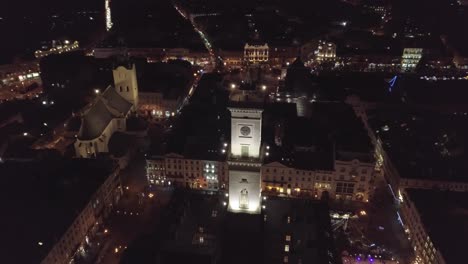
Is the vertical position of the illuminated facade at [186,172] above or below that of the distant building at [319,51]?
below

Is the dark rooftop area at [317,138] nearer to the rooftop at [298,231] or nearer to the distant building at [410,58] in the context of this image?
the rooftop at [298,231]

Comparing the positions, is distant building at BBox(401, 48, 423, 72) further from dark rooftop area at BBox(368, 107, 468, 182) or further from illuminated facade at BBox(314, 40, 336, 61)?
dark rooftop area at BBox(368, 107, 468, 182)

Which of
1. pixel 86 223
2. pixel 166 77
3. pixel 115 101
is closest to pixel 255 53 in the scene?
pixel 166 77

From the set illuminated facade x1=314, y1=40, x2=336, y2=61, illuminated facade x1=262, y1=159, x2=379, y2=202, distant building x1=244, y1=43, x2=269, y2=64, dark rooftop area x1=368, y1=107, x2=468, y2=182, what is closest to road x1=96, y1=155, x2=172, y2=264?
illuminated facade x1=262, y1=159, x2=379, y2=202

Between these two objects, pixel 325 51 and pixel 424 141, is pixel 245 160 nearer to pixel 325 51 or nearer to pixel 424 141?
pixel 424 141

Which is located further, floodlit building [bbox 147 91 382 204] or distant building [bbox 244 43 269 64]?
distant building [bbox 244 43 269 64]

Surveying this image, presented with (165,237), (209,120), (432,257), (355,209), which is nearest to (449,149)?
(355,209)

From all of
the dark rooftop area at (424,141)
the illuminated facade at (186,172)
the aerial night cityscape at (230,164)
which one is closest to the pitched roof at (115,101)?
the aerial night cityscape at (230,164)

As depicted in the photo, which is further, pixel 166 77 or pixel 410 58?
pixel 410 58
